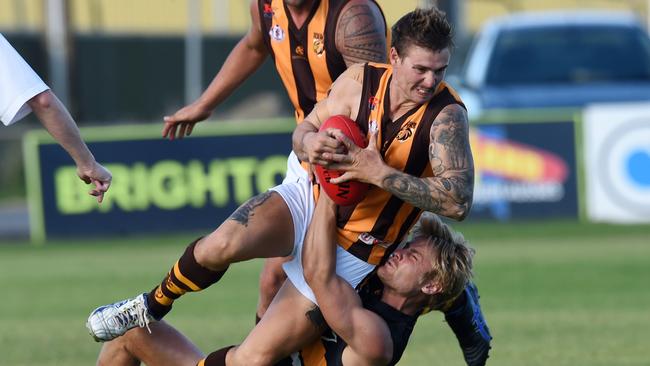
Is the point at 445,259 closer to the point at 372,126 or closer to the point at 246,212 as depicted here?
the point at 372,126

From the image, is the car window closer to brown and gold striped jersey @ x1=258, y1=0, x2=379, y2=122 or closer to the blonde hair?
brown and gold striped jersey @ x1=258, y1=0, x2=379, y2=122

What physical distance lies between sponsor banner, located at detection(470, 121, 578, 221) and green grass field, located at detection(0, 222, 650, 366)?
0.42 metres

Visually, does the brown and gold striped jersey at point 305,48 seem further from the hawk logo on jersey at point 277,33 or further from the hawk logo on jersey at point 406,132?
the hawk logo on jersey at point 406,132

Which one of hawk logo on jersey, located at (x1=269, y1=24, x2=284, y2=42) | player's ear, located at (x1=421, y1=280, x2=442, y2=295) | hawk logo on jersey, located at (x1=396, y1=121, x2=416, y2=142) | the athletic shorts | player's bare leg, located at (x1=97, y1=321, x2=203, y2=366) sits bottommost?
player's bare leg, located at (x1=97, y1=321, x2=203, y2=366)

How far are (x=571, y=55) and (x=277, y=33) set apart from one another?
960cm

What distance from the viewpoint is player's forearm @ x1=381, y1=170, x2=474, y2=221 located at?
20.1 feet

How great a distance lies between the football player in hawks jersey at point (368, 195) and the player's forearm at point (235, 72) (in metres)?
1.08

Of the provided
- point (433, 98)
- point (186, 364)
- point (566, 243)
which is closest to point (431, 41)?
point (433, 98)

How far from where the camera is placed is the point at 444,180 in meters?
6.16

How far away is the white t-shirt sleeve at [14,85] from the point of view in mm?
6359

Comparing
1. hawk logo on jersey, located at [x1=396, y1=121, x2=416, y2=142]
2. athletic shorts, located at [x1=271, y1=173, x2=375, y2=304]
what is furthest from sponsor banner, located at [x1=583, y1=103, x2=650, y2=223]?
hawk logo on jersey, located at [x1=396, y1=121, x2=416, y2=142]

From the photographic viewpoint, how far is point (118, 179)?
15.5 metres

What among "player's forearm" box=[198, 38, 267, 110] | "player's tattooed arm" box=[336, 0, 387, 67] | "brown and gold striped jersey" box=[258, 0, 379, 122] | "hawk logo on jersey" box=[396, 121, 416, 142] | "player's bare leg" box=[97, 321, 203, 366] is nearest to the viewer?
"hawk logo on jersey" box=[396, 121, 416, 142]

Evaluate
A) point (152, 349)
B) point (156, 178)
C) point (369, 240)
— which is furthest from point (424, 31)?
point (156, 178)
